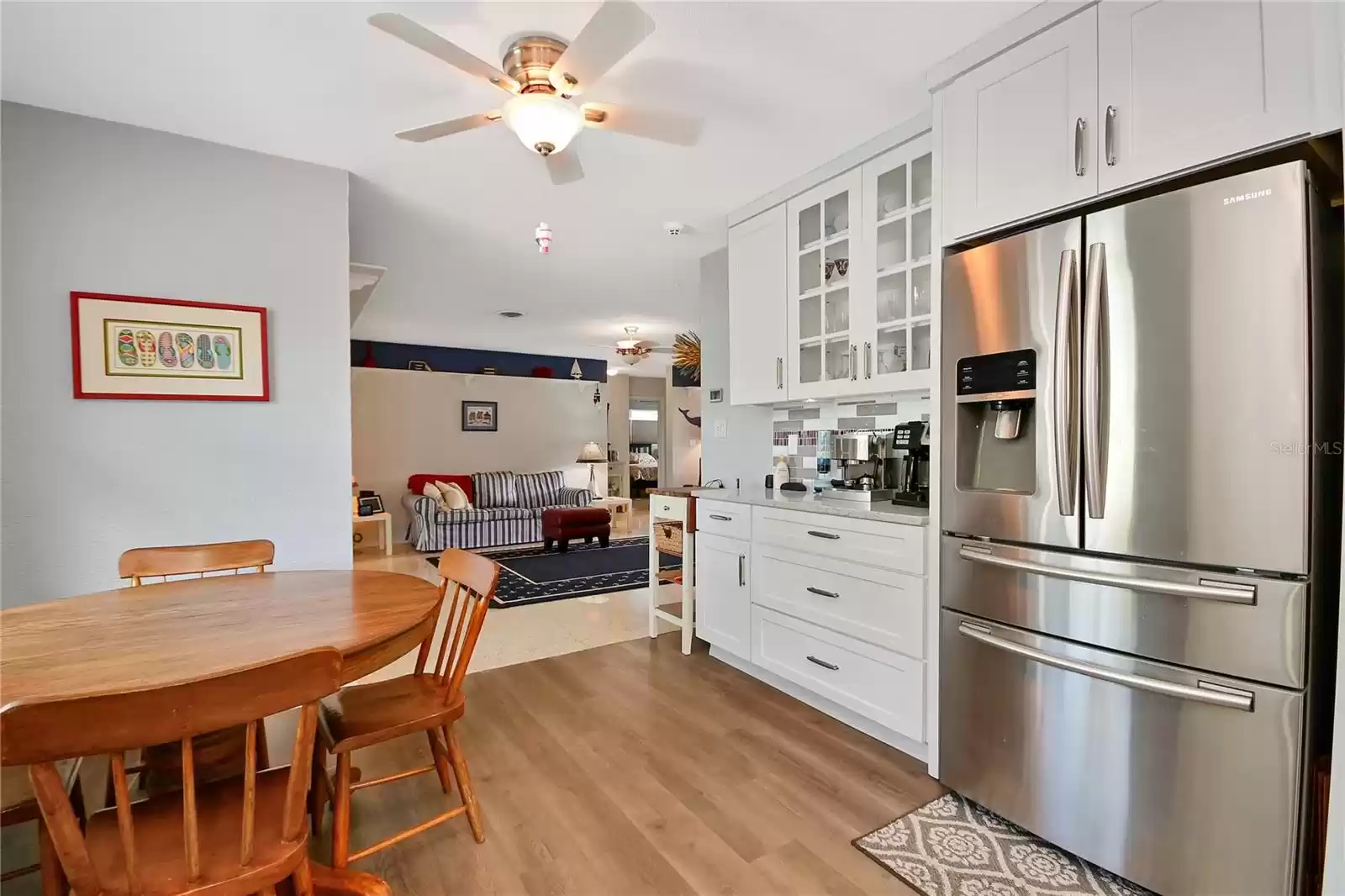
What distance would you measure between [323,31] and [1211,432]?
2.78 m

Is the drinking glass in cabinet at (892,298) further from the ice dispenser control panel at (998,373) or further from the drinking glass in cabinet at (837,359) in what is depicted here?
the ice dispenser control panel at (998,373)

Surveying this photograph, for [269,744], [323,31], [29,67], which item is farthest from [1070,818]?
[29,67]

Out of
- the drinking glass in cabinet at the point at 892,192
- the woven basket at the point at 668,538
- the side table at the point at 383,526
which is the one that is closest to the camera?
the drinking glass in cabinet at the point at 892,192

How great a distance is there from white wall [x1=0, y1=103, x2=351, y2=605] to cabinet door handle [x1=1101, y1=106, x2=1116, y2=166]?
3.07 metres

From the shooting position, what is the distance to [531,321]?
695cm

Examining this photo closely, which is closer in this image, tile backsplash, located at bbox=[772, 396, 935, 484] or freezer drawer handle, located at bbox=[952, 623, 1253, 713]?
freezer drawer handle, located at bbox=[952, 623, 1253, 713]

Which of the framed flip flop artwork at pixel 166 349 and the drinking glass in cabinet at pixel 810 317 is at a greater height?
the drinking glass in cabinet at pixel 810 317

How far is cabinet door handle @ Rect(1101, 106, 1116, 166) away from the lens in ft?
5.57

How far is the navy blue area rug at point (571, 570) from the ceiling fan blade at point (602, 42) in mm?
3067

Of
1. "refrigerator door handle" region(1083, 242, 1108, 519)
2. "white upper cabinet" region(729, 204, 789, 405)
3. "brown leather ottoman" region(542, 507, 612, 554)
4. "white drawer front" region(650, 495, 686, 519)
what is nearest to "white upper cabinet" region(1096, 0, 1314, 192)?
"refrigerator door handle" region(1083, 242, 1108, 519)

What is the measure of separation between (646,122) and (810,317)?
1404 millimetres

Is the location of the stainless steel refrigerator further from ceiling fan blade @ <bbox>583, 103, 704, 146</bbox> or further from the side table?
the side table

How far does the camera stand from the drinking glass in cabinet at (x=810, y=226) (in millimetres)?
3047

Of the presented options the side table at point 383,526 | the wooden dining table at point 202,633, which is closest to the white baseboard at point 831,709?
the wooden dining table at point 202,633
